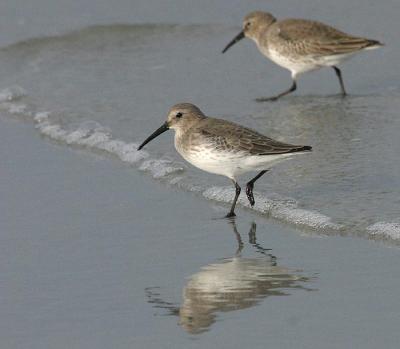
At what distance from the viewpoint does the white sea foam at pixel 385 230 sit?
766 cm

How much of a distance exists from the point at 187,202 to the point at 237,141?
690 mm

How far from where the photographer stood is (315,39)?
42.1ft

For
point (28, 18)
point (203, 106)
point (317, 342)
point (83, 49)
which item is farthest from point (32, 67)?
point (317, 342)

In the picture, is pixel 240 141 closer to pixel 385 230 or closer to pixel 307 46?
pixel 385 230

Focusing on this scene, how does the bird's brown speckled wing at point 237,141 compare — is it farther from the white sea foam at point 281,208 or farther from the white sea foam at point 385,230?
→ the white sea foam at point 385,230

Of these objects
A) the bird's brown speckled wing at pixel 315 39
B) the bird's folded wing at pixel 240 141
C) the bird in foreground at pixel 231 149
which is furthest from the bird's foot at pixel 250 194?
the bird's brown speckled wing at pixel 315 39

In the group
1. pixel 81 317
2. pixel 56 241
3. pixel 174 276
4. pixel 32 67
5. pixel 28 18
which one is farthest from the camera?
pixel 28 18

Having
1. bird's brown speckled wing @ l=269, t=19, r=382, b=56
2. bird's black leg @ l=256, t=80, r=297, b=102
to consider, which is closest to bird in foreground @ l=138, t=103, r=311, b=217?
bird's black leg @ l=256, t=80, r=297, b=102

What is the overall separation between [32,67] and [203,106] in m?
3.39

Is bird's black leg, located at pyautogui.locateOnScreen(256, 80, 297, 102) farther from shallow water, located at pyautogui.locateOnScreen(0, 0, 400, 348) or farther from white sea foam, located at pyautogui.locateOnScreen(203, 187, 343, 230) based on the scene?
white sea foam, located at pyautogui.locateOnScreen(203, 187, 343, 230)

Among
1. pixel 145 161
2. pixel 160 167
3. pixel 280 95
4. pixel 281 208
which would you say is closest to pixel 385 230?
pixel 281 208

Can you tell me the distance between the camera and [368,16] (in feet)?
49.3

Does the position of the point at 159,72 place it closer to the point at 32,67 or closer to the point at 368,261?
the point at 32,67

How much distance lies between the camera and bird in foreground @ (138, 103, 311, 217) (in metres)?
8.48
